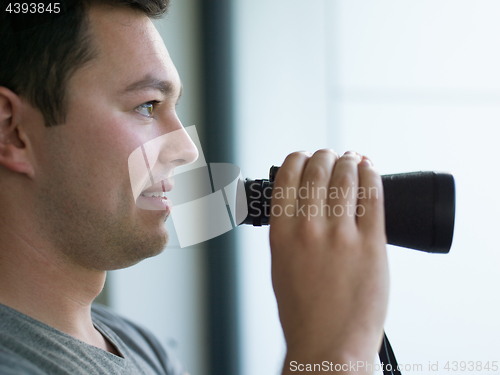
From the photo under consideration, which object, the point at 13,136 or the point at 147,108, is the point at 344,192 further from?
the point at 13,136

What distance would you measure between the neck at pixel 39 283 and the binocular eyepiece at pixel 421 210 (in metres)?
0.57

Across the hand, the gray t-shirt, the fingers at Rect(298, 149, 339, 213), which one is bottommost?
the gray t-shirt

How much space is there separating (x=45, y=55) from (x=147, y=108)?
19 cm

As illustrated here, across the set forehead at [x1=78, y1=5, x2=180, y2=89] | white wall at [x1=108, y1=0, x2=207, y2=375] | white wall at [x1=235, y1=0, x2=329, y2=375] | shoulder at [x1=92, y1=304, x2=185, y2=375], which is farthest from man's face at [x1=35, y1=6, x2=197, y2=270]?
white wall at [x1=108, y1=0, x2=207, y2=375]

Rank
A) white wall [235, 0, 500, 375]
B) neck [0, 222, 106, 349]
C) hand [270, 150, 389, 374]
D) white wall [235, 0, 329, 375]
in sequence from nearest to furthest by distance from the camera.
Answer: hand [270, 150, 389, 374] < neck [0, 222, 106, 349] < white wall [235, 0, 500, 375] < white wall [235, 0, 329, 375]

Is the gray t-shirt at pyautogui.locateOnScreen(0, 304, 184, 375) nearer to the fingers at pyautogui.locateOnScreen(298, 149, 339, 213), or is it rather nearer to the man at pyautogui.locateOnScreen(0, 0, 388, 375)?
the man at pyautogui.locateOnScreen(0, 0, 388, 375)

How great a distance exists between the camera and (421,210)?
2.03ft

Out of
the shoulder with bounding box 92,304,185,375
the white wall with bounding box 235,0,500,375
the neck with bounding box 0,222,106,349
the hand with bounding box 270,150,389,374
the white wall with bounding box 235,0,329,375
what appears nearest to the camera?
the hand with bounding box 270,150,389,374

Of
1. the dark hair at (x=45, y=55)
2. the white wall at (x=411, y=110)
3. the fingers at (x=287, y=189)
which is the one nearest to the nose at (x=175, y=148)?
the dark hair at (x=45, y=55)

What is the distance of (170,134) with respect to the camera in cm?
80

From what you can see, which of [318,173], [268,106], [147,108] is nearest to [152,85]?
[147,108]

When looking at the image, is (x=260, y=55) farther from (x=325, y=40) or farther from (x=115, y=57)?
(x=115, y=57)

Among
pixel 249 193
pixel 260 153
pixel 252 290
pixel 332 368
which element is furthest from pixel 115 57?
pixel 252 290

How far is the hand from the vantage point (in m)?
0.52
